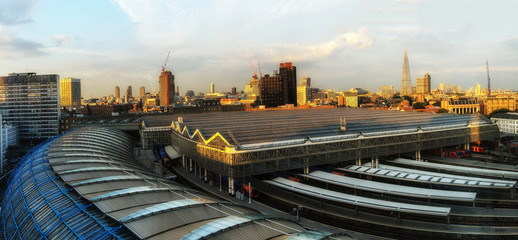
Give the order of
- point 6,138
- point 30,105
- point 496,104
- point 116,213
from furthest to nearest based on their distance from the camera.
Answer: point 496,104 → point 30,105 → point 6,138 → point 116,213

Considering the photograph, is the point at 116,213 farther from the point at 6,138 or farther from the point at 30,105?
the point at 30,105

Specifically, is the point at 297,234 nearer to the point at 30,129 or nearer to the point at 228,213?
the point at 228,213

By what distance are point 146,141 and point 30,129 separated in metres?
63.4

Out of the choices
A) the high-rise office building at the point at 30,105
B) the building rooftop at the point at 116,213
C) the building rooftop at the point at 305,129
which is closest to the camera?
the building rooftop at the point at 116,213

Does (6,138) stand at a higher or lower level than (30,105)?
lower

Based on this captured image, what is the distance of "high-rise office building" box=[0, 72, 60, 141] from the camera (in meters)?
111

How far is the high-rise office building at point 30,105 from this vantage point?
111m

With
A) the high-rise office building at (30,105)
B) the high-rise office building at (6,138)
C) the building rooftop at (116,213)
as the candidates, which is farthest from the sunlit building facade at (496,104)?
the high-rise office building at (6,138)

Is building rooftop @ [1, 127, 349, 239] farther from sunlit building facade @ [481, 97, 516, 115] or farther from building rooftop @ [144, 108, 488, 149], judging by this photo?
sunlit building facade @ [481, 97, 516, 115]

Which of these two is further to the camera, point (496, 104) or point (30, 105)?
point (496, 104)

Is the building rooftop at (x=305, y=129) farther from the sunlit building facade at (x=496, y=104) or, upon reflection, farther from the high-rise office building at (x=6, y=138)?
the sunlit building facade at (x=496, y=104)

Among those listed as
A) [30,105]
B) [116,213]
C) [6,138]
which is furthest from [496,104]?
[30,105]

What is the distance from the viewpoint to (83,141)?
4572 cm

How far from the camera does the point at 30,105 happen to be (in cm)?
11188
